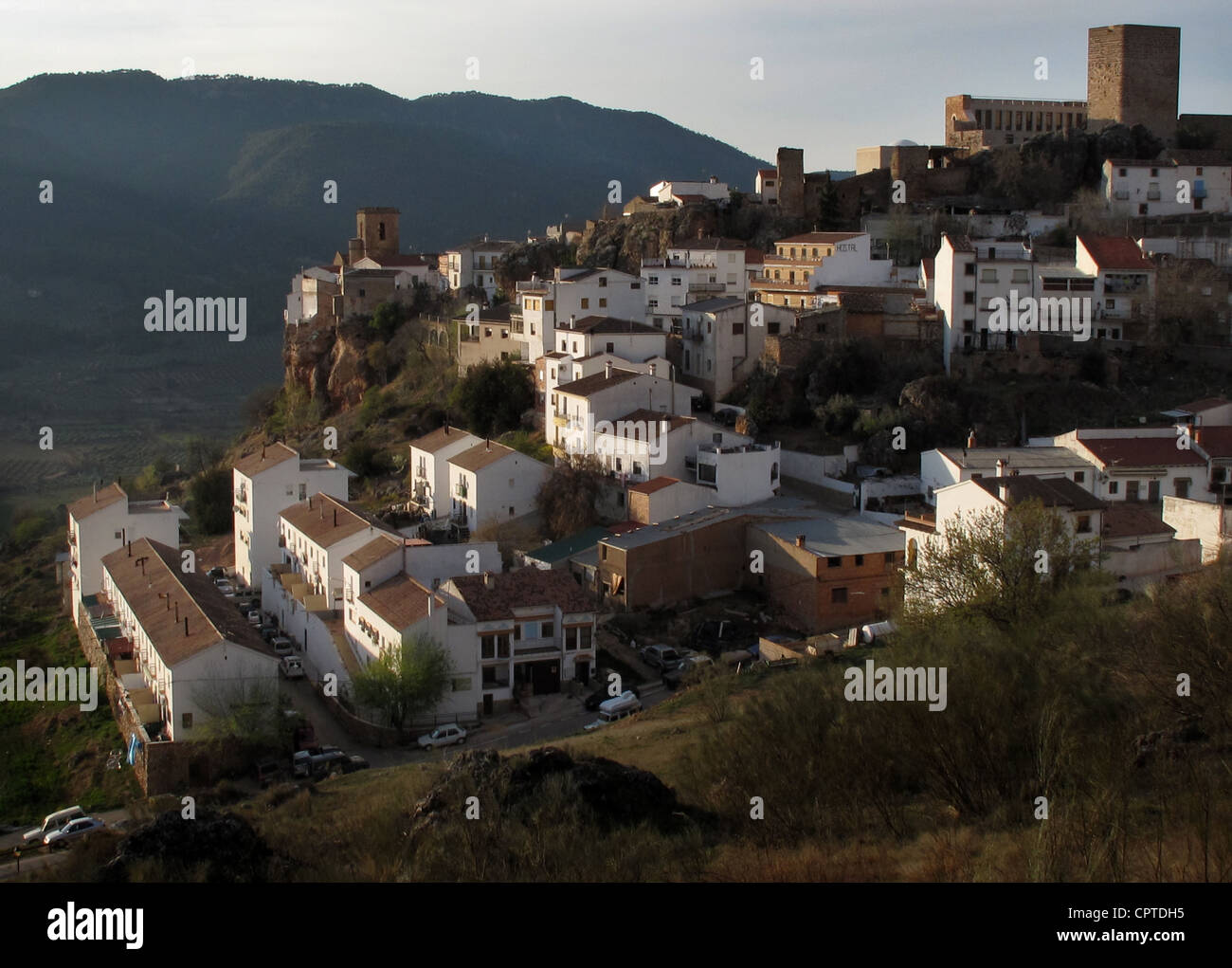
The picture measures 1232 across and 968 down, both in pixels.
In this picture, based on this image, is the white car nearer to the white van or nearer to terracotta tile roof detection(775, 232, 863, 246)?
the white van

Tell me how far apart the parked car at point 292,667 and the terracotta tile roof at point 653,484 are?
7.10 meters

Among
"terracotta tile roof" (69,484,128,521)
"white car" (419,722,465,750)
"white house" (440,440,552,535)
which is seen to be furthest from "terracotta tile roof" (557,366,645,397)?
"white car" (419,722,465,750)

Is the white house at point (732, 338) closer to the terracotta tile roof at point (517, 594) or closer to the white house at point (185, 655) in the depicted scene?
the terracotta tile roof at point (517, 594)

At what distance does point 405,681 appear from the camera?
19641 millimetres

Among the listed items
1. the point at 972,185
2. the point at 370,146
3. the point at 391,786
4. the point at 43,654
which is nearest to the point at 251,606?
the point at 43,654

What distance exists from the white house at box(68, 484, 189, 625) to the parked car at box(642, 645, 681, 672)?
40.6 feet

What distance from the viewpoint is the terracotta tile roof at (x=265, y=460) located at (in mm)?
29516

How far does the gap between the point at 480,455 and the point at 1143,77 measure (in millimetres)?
28497

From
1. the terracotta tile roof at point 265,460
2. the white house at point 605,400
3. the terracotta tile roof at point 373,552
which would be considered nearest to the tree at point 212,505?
the terracotta tile roof at point 265,460

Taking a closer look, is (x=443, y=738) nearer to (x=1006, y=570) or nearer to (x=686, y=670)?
(x=686, y=670)

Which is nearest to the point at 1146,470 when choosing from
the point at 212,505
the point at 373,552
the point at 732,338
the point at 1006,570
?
the point at 1006,570

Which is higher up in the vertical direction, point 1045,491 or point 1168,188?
point 1168,188

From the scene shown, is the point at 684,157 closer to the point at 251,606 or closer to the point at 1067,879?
the point at 251,606

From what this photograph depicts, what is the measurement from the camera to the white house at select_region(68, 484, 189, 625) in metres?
29.0
